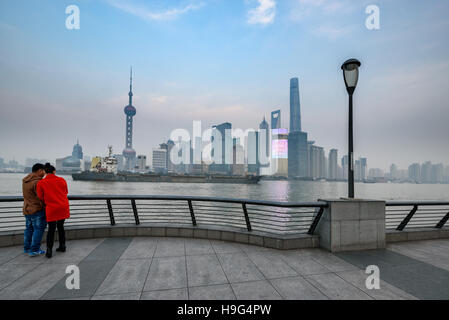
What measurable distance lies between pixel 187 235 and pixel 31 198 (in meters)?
3.76

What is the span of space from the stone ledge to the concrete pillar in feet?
1.42

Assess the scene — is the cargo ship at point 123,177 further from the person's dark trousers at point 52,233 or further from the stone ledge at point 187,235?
the person's dark trousers at point 52,233

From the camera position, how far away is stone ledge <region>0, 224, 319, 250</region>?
5.09 meters

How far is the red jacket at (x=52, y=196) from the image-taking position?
4.39 m

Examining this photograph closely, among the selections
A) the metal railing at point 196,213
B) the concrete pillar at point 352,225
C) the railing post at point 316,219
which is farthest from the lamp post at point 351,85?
the metal railing at point 196,213

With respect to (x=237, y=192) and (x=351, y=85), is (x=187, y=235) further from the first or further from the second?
(x=237, y=192)

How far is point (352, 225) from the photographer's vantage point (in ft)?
16.7

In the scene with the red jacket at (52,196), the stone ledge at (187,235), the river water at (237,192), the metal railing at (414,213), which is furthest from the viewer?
the river water at (237,192)

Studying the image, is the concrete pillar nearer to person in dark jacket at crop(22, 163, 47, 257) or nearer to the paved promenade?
the paved promenade

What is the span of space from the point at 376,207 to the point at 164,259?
5.37 metres

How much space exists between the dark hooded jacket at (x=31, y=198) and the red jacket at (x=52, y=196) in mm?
176

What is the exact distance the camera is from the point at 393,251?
5.06 meters

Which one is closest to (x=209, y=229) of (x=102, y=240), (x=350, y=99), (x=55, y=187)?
(x=102, y=240)

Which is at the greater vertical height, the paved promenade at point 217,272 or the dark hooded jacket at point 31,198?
the dark hooded jacket at point 31,198
